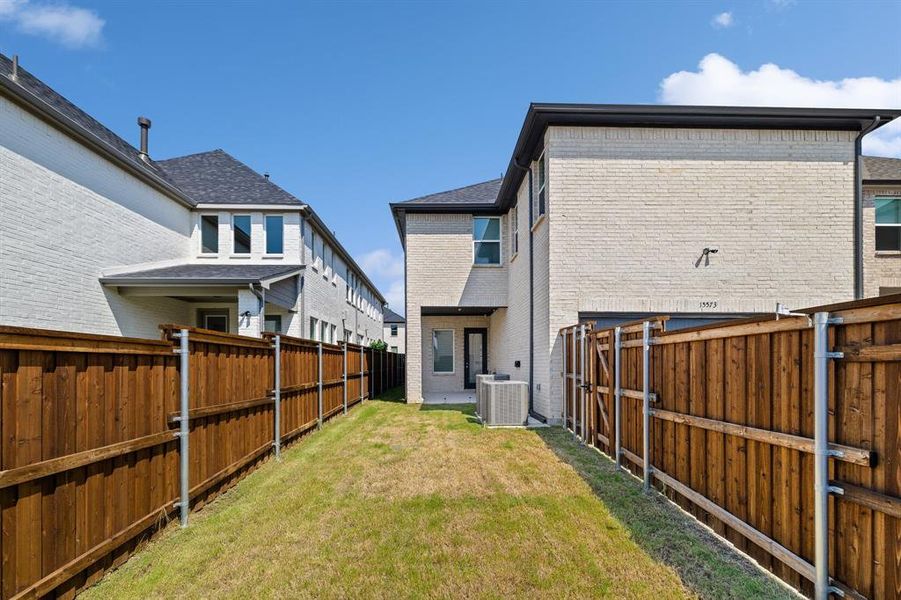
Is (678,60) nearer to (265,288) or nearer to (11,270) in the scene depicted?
(265,288)

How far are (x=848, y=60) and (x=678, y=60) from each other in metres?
2.82

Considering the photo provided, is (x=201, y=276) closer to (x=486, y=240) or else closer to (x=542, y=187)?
(x=486, y=240)

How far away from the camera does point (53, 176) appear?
31.0ft

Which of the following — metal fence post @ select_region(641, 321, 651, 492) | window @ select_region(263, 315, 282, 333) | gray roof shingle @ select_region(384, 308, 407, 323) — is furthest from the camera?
gray roof shingle @ select_region(384, 308, 407, 323)

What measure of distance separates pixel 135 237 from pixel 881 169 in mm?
21924

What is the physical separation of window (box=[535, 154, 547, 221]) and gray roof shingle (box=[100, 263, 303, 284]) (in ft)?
22.1

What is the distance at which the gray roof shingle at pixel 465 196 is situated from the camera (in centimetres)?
1336

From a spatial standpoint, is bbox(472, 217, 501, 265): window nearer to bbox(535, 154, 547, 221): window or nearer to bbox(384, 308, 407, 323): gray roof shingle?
bbox(535, 154, 547, 221): window

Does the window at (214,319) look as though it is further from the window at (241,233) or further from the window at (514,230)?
the window at (514,230)

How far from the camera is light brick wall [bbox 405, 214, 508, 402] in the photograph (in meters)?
13.4

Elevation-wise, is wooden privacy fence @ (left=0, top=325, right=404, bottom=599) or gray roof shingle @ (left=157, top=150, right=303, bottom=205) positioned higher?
gray roof shingle @ (left=157, top=150, right=303, bottom=205)

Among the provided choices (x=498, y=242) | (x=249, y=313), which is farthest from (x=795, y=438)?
(x=498, y=242)

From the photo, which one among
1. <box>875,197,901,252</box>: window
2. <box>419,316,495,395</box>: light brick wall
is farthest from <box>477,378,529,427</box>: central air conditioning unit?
<box>875,197,901,252</box>: window

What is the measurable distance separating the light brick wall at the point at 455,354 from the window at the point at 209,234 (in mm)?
7401
